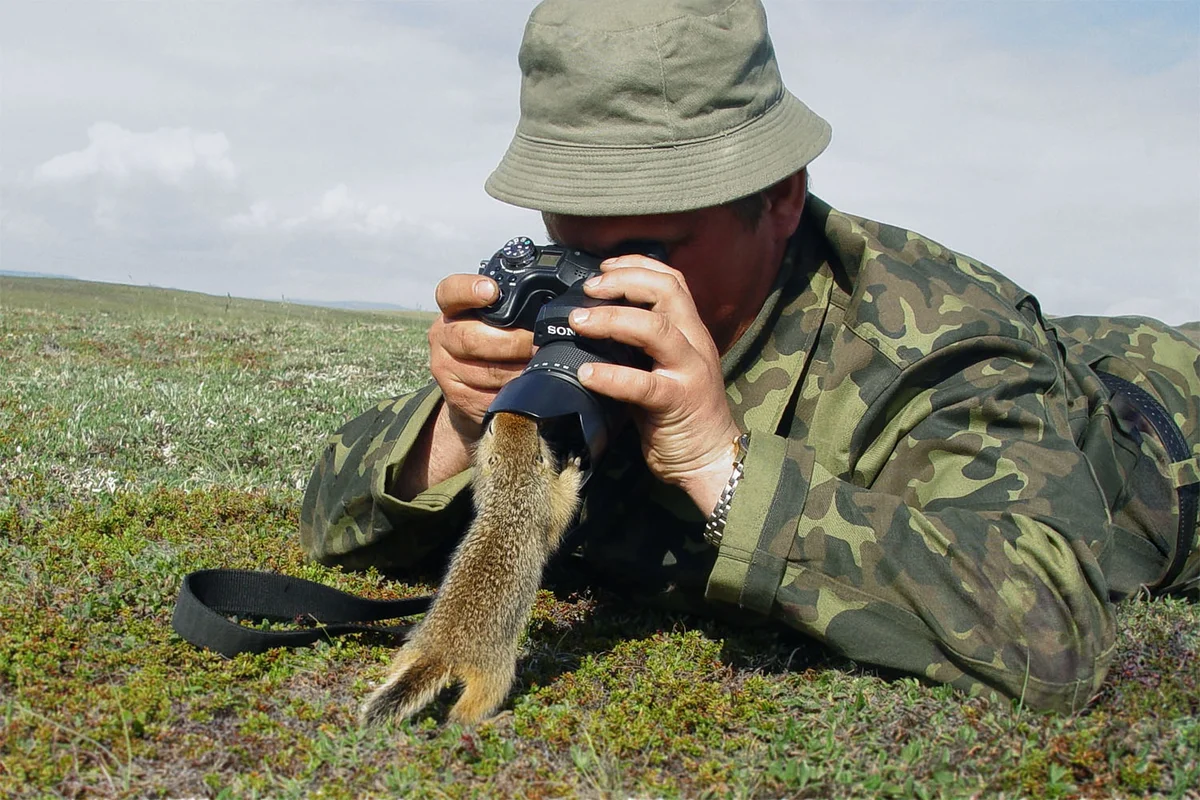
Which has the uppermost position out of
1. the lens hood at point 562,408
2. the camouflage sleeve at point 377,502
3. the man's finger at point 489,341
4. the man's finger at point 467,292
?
the man's finger at point 467,292

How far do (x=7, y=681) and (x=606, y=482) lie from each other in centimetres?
213

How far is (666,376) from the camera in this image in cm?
289

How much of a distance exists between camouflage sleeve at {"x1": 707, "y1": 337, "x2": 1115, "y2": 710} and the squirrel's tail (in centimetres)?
97

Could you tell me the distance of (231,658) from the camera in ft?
10.6

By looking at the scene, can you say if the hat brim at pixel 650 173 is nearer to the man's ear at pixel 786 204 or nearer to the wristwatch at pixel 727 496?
the man's ear at pixel 786 204

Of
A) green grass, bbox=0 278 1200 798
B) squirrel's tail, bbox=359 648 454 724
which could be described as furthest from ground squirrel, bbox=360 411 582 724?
green grass, bbox=0 278 1200 798

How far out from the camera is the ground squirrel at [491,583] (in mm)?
2471

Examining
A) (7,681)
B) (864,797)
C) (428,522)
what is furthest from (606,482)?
(7,681)

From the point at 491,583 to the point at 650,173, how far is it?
4.92 ft

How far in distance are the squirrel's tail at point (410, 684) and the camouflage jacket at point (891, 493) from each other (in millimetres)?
975

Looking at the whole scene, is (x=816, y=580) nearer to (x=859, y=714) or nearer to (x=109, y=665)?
(x=859, y=714)

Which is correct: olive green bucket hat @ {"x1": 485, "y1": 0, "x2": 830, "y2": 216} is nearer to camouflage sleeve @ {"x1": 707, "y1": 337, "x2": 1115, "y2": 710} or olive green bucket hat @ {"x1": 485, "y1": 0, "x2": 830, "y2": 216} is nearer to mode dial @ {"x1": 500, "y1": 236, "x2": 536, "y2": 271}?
mode dial @ {"x1": 500, "y1": 236, "x2": 536, "y2": 271}

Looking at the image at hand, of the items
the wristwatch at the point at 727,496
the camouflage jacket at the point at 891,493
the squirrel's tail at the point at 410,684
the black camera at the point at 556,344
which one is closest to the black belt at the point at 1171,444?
the camouflage jacket at the point at 891,493

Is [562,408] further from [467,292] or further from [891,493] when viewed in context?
[891,493]
